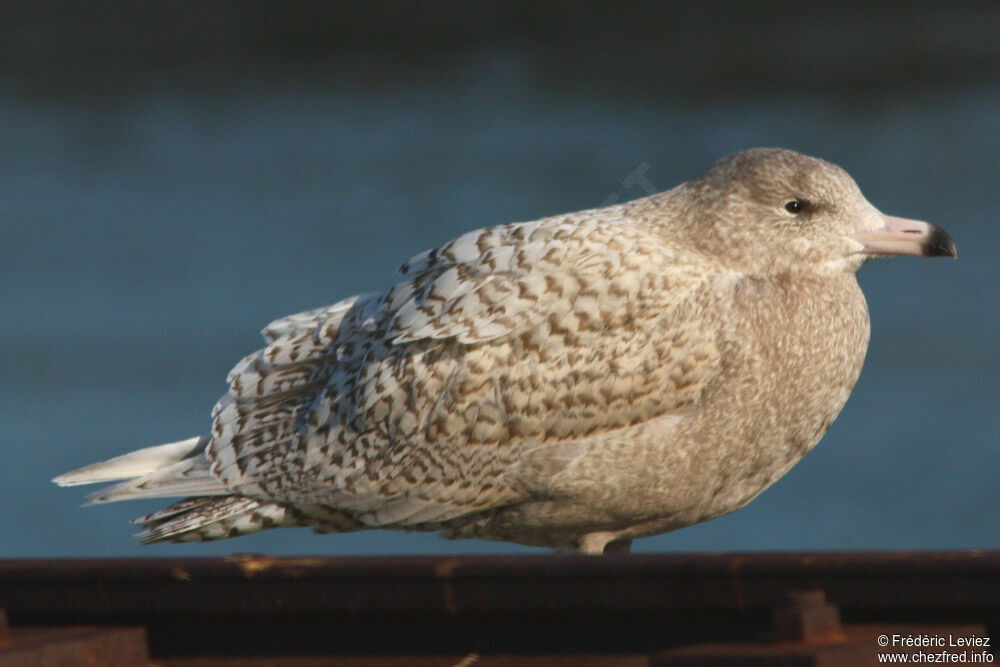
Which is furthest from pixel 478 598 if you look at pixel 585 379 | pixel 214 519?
pixel 214 519

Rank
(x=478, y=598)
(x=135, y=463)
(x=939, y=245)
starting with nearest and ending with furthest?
(x=478, y=598), (x=939, y=245), (x=135, y=463)

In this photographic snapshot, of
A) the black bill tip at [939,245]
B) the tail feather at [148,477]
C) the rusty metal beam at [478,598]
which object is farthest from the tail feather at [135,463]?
the black bill tip at [939,245]

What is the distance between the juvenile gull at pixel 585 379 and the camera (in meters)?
5.31

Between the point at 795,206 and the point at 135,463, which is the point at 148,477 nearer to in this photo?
the point at 135,463

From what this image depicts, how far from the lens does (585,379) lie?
5316mm

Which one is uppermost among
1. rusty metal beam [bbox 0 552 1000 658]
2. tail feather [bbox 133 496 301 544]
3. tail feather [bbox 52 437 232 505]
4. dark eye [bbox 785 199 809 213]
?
dark eye [bbox 785 199 809 213]

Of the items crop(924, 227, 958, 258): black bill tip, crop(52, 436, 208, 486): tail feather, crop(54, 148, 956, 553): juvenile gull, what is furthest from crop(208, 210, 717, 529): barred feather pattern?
crop(924, 227, 958, 258): black bill tip

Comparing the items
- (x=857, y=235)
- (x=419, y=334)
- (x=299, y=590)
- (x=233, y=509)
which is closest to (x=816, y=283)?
(x=857, y=235)

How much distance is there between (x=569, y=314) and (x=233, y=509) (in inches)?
66.5

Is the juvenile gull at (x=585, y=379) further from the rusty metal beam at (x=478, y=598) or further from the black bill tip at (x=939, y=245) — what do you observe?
the rusty metal beam at (x=478, y=598)

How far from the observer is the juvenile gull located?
5.31 meters

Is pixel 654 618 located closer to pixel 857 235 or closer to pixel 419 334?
pixel 419 334

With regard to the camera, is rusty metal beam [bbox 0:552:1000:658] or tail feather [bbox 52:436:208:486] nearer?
rusty metal beam [bbox 0:552:1000:658]

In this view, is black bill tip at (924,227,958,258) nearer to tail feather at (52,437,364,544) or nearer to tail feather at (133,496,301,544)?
tail feather at (52,437,364,544)
